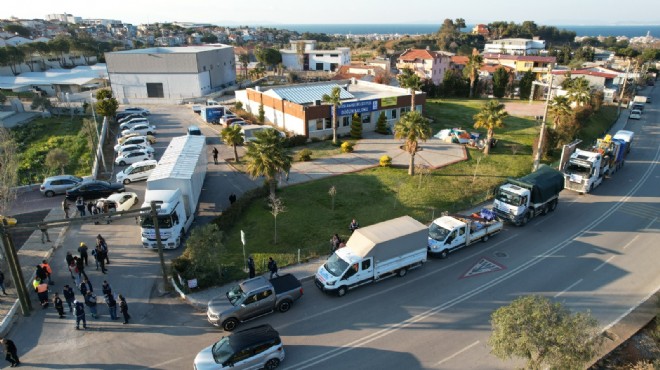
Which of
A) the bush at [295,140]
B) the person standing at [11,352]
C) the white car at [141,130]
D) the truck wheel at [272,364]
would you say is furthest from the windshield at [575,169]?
the white car at [141,130]

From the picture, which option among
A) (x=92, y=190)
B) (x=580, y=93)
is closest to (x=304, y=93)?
(x=92, y=190)

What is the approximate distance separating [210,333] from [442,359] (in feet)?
31.3

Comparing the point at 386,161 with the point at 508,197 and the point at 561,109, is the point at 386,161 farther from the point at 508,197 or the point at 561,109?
the point at 561,109

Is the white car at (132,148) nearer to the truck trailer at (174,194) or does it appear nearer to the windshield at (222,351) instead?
the truck trailer at (174,194)

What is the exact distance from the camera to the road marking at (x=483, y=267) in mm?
A: 21375

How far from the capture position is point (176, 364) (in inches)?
608

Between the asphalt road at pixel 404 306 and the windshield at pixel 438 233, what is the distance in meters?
1.35

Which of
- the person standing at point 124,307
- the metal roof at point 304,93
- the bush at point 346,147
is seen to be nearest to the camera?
the person standing at point 124,307

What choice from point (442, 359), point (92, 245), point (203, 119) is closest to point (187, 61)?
point (203, 119)

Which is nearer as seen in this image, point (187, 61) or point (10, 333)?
point (10, 333)

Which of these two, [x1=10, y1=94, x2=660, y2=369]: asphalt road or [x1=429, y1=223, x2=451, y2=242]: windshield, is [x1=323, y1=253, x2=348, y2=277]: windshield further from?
[x1=429, y1=223, x2=451, y2=242]: windshield

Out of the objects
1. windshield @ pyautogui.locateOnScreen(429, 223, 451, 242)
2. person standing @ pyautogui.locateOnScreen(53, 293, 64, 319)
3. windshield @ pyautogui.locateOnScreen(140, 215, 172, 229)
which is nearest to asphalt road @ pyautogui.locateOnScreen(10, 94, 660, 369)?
person standing @ pyautogui.locateOnScreen(53, 293, 64, 319)

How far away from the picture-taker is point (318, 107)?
44.3m

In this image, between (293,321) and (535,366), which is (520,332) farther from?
(293,321)
